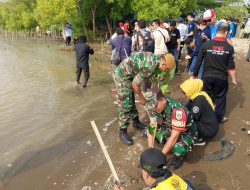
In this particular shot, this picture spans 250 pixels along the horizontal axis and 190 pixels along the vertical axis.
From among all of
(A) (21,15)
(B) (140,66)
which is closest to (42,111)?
(B) (140,66)

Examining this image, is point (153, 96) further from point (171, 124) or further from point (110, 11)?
point (110, 11)

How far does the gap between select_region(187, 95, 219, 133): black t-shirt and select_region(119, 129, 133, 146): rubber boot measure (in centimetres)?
119

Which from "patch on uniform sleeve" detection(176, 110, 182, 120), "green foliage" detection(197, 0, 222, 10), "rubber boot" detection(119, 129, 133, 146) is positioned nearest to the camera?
"patch on uniform sleeve" detection(176, 110, 182, 120)

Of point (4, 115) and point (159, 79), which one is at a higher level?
point (159, 79)

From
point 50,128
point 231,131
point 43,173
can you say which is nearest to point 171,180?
point 43,173

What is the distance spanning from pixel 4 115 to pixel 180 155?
15.5 ft

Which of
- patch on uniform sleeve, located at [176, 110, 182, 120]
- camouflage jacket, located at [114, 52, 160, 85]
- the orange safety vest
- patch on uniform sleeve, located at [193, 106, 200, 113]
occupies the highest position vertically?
camouflage jacket, located at [114, 52, 160, 85]

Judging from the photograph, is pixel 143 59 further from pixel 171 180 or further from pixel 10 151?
pixel 10 151

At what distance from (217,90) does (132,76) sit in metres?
1.78

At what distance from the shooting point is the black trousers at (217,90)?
5363mm

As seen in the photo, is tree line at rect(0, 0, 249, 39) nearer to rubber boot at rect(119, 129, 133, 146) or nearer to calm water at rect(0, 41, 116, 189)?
calm water at rect(0, 41, 116, 189)

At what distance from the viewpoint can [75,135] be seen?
5.86m

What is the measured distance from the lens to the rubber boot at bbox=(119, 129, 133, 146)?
16.7 feet

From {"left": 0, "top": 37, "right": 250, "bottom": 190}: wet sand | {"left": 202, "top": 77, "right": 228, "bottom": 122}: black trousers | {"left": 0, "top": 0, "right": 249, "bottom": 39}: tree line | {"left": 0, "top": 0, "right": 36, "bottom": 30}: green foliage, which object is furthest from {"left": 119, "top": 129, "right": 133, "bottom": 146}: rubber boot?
{"left": 0, "top": 0, "right": 36, "bottom": 30}: green foliage
